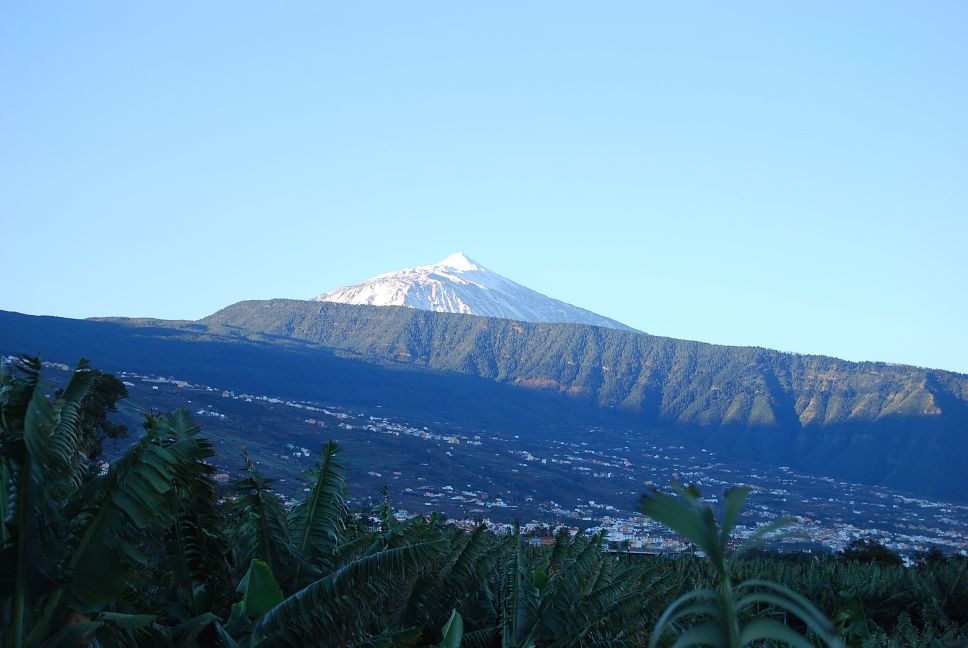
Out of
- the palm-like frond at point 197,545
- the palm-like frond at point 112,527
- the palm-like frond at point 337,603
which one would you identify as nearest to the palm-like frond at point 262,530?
the palm-like frond at point 197,545

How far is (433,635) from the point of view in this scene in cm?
1182

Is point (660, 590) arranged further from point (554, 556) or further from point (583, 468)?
point (583, 468)

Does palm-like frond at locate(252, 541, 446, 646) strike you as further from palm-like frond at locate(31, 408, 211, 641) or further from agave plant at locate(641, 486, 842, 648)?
agave plant at locate(641, 486, 842, 648)

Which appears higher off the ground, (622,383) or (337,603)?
(622,383)

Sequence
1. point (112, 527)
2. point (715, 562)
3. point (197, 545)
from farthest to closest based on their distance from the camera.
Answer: point (197, 545)
point (112, 527)
point (715, 562)

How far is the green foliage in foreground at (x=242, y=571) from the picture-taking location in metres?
6.61

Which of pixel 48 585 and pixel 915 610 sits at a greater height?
pixel 48 585

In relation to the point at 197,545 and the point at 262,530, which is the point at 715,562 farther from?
the point at 262,530

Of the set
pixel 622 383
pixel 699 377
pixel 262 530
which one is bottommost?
pixel 262 530

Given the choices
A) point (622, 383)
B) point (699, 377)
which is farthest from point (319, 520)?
point (699, 377)

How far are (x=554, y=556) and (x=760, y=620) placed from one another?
35.2ft

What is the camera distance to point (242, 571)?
1010cm

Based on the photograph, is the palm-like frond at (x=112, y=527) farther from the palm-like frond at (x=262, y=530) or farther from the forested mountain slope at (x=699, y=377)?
the forested mountain slope at (x=699, y=377)

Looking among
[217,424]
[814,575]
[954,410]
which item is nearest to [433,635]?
[814,575]
